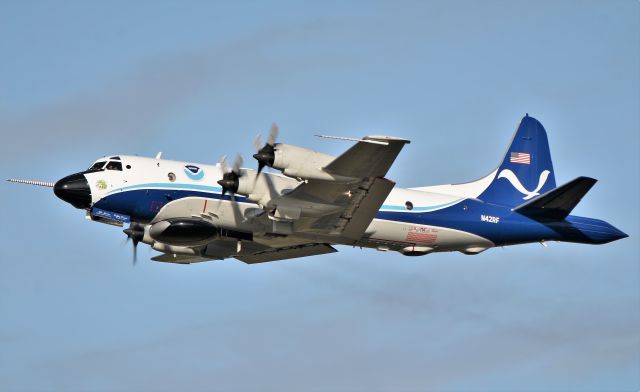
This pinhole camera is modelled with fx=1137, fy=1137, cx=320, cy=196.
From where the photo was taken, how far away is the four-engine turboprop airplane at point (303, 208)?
3292 centimetres

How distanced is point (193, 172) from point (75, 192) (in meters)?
3.69

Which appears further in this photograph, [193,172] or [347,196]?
[193,172]

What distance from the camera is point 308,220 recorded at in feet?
115

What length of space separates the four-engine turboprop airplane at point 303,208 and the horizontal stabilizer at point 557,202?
34mm

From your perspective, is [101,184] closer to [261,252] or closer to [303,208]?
[261,252]

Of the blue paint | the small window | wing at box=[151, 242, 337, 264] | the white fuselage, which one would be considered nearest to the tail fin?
the blue paint

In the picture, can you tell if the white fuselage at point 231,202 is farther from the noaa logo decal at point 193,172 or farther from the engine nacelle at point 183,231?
the engine nacelle at point 183,231

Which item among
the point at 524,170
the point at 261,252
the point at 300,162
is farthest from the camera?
the point at 524,170

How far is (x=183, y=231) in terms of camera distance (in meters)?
34.5

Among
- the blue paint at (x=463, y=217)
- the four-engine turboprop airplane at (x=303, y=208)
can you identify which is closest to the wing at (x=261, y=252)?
the four-engine turboprop airplane at (x=303, y=208)

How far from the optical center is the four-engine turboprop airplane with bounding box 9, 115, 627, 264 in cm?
3292

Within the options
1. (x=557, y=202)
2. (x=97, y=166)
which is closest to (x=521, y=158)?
(x=557, y=202)

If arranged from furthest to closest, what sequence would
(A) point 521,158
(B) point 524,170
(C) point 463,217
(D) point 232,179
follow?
(A) point 521,158, (B) point 524,170, (C) point 463,217, (D) point 232,179

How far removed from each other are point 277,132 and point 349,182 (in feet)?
8.38
